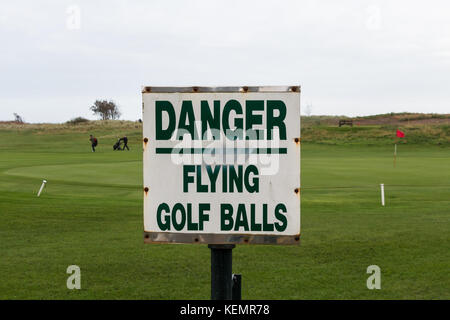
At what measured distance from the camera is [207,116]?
7.11 feet

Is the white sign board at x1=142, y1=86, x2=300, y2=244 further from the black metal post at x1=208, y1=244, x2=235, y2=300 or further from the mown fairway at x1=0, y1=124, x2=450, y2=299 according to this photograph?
the mown fairway at x1=0, y1=124, x2=450, y2=299

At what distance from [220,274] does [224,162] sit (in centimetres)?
49

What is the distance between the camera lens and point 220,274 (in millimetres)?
2303

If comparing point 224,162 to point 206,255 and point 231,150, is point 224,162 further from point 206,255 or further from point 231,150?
point 206,255

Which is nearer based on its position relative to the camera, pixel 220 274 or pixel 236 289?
pixel 220 274

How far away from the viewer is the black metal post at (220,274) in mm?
2295

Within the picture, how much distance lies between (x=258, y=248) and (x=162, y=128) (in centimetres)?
653

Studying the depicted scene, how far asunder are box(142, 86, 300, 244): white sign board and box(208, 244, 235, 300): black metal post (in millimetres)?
100

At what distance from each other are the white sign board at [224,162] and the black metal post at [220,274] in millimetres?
100

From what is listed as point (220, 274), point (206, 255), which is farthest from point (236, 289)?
point (206, 255)

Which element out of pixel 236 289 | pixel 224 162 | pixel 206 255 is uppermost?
pixel 224 162

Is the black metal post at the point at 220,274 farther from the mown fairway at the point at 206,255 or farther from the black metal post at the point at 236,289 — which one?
the mown fairway at the point at 206,255
